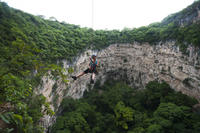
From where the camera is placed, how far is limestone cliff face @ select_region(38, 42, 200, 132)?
10.6 m

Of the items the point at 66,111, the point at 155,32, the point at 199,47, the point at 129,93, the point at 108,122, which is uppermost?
the point at 155,32

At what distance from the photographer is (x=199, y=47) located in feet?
32.9

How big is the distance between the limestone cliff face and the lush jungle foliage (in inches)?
54.0

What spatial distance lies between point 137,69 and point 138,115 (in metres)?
9.11

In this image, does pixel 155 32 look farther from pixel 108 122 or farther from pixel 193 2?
pixel 108 122

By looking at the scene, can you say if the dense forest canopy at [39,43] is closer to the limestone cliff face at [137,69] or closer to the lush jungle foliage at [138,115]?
the lush jungle foliage at [138,115]

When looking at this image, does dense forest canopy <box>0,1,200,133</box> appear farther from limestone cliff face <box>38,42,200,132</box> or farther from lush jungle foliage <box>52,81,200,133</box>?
limestone cliff face <box>38,42,200,132</box>

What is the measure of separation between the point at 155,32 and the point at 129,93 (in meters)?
8.85

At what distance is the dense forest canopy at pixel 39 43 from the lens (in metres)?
2.52

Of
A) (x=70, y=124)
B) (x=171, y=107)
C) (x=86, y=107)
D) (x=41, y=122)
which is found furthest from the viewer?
(x=86, y=107)

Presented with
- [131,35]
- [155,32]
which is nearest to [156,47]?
[155,32]

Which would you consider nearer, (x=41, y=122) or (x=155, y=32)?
(x=41, y=122)

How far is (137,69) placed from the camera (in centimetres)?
1895

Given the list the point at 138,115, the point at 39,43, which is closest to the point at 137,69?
the point at 138,115
